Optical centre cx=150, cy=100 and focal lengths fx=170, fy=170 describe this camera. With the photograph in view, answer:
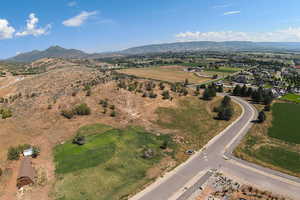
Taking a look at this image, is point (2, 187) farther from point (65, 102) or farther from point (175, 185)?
point (65, 102)

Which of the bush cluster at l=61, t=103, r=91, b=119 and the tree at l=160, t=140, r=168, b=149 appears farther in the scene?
the bush cluster at l=61, t=103, r=91, b=119

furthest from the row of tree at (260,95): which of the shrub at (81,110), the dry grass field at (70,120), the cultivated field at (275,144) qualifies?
the shrub at (81,110)

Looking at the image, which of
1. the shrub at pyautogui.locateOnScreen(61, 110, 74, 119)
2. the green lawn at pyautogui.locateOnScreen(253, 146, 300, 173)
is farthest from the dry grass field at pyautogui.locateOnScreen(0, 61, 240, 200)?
the green lawn at pyautogui.locateOnScreen(253, 146, 300, 173)

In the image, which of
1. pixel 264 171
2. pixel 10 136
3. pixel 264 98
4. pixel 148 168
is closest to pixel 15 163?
pixel 10 136

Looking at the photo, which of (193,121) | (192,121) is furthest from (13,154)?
(193,121)

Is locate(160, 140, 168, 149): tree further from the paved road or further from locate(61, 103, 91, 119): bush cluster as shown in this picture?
locate(61, 103, 91, 119): bush cluster

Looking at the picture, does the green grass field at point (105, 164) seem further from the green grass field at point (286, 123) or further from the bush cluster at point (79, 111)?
the green grass field at point (286, 123)

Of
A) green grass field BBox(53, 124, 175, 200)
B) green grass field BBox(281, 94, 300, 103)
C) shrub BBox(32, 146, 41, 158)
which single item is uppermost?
green grass field BBox(281, 94, 300, 103)

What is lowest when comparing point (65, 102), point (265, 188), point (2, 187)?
point (265, 188)
